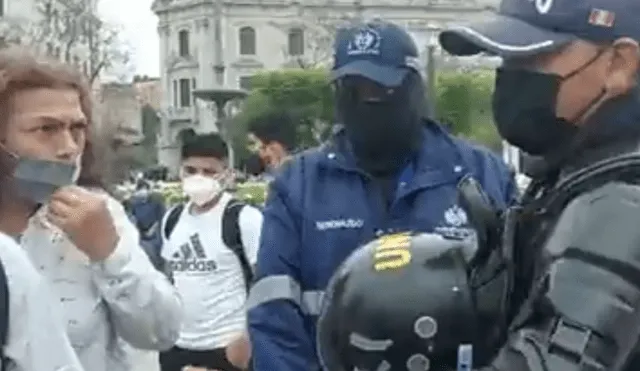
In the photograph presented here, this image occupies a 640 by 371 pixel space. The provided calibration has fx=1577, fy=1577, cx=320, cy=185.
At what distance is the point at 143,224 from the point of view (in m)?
Result: 11.7

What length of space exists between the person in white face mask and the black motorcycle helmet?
5.06m

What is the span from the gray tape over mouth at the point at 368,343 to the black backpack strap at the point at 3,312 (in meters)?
1.05

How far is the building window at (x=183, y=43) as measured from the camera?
97562mm

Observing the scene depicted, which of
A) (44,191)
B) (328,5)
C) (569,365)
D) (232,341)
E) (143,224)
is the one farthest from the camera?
(328,5)

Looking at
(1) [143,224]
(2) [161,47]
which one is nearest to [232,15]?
(2) [161,47]

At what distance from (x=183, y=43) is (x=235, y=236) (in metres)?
91.9

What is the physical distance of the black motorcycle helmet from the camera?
96.0 inches

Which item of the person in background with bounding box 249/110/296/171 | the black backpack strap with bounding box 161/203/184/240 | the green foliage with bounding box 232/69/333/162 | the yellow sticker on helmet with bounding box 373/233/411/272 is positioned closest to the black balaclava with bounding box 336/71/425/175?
the yellow sticker on helmet with bounding box 373/233/411/272

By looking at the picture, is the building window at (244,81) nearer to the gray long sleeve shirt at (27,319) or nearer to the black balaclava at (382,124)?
the black balaclava at (382,124)

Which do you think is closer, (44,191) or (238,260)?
(44,191)

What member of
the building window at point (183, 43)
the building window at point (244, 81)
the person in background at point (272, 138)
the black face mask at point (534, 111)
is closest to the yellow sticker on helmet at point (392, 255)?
the black face mask at point (534, 111)

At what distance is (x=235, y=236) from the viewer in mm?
7645

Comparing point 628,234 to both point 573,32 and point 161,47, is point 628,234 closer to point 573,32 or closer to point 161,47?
point 573,32

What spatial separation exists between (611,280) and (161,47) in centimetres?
10243
